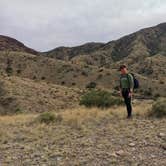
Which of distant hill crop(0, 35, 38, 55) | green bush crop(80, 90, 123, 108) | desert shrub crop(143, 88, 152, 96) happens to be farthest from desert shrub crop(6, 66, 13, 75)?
green bush crop(80, 90, 123, 108)

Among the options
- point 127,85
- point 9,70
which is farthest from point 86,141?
point 9,70

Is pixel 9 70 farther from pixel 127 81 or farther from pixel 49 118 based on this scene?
pixel 127 81

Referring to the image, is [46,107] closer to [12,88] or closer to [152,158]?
[12,88]

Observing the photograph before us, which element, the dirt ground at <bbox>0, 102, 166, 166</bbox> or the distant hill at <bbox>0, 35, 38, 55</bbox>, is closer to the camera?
the dirt ground at <bbox>0, 102, 166, 166</bbox>

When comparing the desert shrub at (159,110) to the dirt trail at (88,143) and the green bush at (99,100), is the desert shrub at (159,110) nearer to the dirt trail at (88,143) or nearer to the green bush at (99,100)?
the dirt trail at (88,143)

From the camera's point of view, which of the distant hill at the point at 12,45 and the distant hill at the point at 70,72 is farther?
the distant hill at the point at 12,45

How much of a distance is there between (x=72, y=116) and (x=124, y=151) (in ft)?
16.2

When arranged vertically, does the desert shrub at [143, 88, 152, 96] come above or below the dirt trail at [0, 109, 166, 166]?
above

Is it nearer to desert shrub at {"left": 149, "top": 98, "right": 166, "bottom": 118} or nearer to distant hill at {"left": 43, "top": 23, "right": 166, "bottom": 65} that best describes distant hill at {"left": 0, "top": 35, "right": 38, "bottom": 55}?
distant hill at {"left": 43, "top": 23, "right": 166, "bottom": 65}

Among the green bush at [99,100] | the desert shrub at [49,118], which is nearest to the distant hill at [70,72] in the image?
the green bush at [99,100]

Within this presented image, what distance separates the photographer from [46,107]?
43.6 meters

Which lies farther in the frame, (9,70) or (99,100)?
(9,70)

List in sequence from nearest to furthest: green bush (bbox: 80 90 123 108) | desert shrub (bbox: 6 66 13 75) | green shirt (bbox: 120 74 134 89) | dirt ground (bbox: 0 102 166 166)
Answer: dirt ground (bbox: 0 102 166 166)
green shirt (bbox: 120 74 134 89)
green bush (bbox: 80 90 123 108)
desert shrub (bbox: 6 66 13 75)

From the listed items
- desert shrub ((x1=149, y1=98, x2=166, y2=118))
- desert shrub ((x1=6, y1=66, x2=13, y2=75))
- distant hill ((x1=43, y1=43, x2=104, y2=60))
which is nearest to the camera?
desert shrub ((x1=149, y1=98, x2=166, y2=118))
